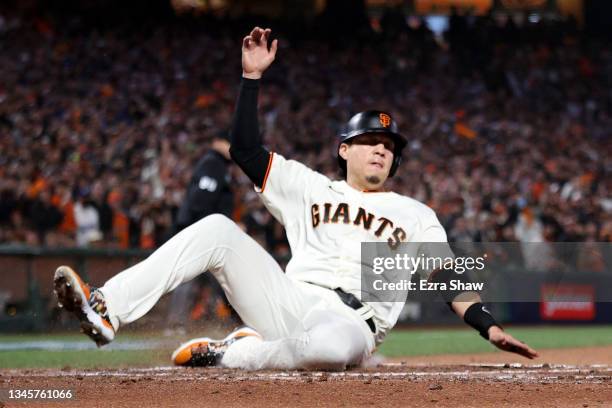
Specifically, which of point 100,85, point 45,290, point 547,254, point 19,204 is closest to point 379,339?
point 45,290

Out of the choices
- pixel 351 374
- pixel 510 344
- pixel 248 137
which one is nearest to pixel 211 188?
pixel 248 137

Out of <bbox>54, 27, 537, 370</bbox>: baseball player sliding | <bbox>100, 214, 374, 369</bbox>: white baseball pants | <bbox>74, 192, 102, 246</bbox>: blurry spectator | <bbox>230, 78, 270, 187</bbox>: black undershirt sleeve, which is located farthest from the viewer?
<bbox>74, 192, 102, 246</bbox>: blurry spectator

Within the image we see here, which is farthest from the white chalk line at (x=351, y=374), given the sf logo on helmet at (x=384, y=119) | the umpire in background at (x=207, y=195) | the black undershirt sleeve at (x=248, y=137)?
the umpire in background at (x=207, y=195)

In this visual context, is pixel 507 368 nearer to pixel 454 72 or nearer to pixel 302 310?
pixel 302 310

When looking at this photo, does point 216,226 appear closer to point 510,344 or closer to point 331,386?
point 331,386

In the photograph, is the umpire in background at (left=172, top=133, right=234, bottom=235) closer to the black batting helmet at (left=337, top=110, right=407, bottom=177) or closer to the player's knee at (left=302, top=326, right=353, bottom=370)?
the black batting helmet at (left=337, top=110, right=407, bottom=177)

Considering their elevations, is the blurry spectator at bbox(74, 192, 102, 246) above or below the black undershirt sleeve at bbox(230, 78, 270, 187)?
above

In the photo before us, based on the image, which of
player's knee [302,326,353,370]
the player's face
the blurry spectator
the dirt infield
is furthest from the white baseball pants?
the blurry spectator
